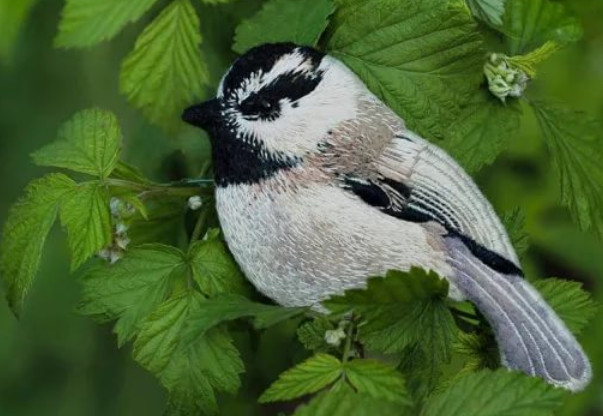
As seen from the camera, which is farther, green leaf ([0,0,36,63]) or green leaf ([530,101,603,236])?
green leaf ([0,0,36,63])

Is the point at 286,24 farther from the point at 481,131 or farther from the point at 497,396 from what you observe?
the point at 497,396

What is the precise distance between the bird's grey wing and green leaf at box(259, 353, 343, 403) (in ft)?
0.33

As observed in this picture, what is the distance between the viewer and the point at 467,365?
2.63ft

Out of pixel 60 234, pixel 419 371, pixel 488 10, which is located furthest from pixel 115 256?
pixel 60 234

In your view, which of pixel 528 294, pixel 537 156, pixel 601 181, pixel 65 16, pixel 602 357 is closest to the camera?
pixel 528 294

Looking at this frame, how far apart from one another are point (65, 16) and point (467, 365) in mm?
460

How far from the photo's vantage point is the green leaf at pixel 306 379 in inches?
27.7

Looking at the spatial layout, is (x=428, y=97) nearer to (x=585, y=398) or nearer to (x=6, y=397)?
(x=585, y=398)

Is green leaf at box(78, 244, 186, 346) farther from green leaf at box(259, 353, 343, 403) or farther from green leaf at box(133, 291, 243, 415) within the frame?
green leaf at box(259, 353, 343, 403)

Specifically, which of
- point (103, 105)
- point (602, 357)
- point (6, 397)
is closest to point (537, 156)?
point (602, 357)

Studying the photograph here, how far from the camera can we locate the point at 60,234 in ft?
4.93

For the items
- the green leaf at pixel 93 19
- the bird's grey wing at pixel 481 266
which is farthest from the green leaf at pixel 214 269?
the green leaf at pixel 93 19

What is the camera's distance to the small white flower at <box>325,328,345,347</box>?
2.46 feet

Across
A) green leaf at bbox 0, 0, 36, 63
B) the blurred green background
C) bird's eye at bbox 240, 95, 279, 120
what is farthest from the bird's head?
the blurred green background
